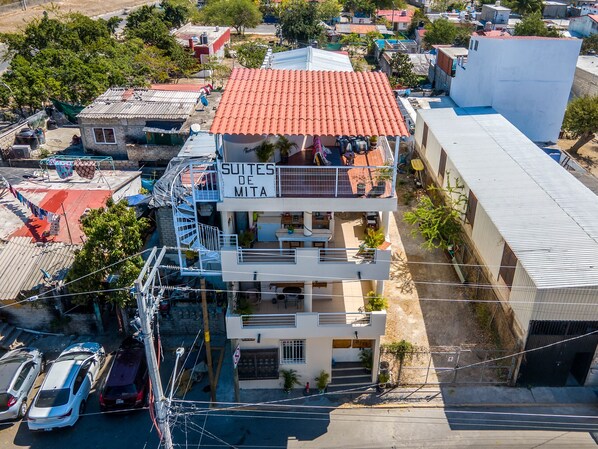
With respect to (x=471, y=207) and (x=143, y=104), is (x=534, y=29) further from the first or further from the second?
(x=143, y=104)

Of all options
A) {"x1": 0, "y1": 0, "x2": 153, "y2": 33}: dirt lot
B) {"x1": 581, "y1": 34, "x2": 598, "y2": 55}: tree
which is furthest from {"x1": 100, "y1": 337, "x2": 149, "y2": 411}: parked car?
{"x1": 0, "y1": 0, "x2": 153, "y2": 33}: dirt lot

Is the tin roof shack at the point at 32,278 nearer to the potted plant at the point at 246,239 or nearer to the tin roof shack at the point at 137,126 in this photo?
the potted plant at the point at 246,239

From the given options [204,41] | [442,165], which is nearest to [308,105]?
[442,165]

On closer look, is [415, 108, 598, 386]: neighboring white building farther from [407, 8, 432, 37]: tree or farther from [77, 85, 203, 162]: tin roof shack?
[407, 8, 432, 37]: tree

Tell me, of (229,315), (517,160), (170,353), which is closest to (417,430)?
(229,315)

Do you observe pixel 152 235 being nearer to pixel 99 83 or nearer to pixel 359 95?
pixel 359 95

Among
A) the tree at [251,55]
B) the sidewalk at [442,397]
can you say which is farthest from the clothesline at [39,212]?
the tree at [251,55]
